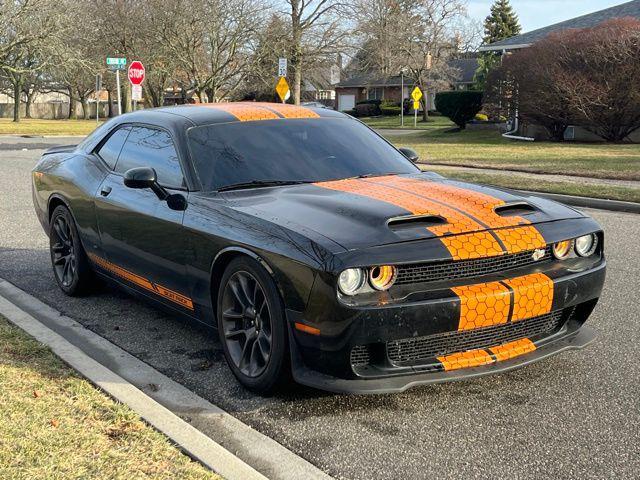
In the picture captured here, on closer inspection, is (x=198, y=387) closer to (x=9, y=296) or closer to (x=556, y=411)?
(x=556, y=411)

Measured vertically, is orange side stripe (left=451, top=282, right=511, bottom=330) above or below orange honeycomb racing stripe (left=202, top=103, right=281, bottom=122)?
below

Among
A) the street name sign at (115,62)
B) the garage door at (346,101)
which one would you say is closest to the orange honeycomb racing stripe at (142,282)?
the street name sign at (115,62)

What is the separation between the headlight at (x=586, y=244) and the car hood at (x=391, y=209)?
144 mm

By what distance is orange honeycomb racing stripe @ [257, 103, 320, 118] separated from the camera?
17.0ft

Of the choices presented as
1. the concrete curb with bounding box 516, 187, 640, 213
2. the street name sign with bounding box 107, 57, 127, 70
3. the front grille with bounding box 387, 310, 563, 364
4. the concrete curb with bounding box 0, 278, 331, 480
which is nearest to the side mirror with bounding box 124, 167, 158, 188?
the concrete curb with bounding box 0, 278, 331, 480

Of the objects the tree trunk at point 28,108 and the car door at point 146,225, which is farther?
the tree trunk at point 28,108

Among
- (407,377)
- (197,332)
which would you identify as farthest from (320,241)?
(197,332)

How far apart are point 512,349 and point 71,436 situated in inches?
84.3

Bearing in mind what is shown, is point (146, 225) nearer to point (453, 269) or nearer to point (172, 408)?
point (172, 408)

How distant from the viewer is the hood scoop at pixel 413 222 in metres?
3.62

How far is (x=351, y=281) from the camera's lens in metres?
3.42

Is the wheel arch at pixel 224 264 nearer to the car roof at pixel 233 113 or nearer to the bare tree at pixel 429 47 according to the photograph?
the car roof at pixel 233 113

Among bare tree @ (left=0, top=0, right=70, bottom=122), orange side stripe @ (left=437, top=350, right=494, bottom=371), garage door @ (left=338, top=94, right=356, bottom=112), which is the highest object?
bare tree @ (left=0, top=0, right=70, bottom=122)

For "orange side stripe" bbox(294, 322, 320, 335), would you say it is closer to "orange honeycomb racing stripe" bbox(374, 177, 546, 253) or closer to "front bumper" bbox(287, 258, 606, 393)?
"front bumper" bbox(287, 258, 606, 393)
